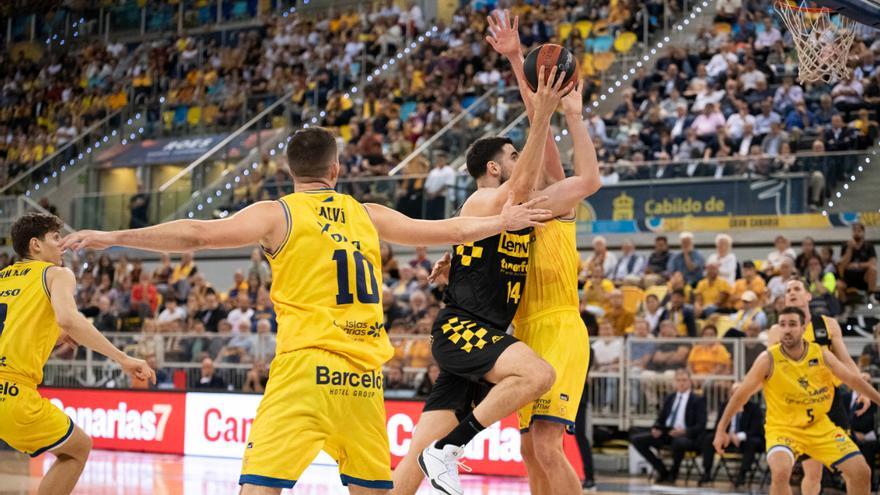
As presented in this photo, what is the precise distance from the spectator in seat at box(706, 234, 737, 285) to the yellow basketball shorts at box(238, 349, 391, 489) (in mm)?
10921

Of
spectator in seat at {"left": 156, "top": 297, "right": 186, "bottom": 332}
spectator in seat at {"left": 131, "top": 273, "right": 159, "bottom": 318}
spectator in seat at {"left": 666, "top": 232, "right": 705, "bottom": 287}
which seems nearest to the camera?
spectator in seat at {"left": 666, "top": 232, "right": 705, "bottom": 287}

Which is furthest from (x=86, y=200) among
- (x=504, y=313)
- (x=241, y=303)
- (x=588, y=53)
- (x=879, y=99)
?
(x=504, y=313)

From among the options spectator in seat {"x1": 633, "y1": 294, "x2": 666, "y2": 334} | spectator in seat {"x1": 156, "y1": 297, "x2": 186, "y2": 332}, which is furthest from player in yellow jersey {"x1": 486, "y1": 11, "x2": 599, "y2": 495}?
spectator in seat {"x1": 156, "y1": 297, "x2": 186, "y2": 332}

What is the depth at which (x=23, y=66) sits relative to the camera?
106 ft

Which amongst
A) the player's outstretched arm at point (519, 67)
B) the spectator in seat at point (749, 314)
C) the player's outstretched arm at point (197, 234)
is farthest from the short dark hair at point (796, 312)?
the player's outstretched arm at point (197, 234)

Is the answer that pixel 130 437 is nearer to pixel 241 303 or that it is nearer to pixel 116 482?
pixel 241 303

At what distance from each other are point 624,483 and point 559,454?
A: 655 centimetres

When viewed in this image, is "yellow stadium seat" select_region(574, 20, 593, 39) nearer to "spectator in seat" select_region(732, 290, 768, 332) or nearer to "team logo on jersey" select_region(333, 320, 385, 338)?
"spectator in seat" select_region(732, 290, 768, 332)

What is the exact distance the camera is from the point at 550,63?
22.2 ft

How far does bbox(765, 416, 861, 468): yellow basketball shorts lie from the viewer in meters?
9.39

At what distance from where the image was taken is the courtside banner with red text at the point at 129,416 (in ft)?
54.2

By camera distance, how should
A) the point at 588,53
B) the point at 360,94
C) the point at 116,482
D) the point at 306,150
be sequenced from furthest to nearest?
the point at 360,94, the point at 588,53, the point at 116,482, the point at 306,150

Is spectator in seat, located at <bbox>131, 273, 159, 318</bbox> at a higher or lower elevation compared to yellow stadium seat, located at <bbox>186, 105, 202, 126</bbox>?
lower

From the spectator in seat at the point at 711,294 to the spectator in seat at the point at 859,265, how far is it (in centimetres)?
146
